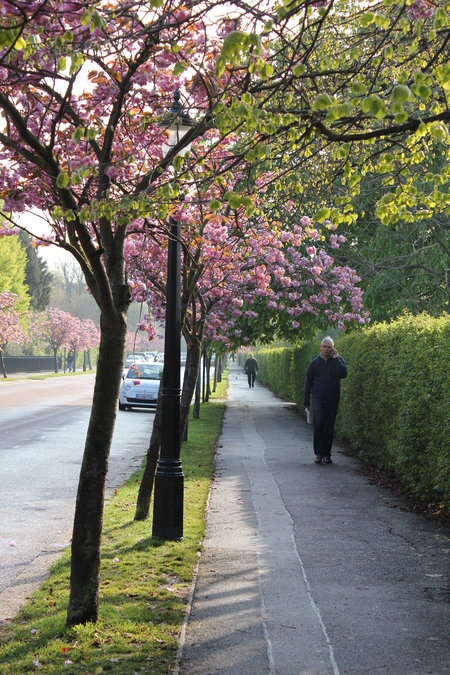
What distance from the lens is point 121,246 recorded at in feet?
17.8

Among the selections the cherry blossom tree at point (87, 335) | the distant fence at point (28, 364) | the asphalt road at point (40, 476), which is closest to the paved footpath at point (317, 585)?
the asphalt road at point (40, 476)

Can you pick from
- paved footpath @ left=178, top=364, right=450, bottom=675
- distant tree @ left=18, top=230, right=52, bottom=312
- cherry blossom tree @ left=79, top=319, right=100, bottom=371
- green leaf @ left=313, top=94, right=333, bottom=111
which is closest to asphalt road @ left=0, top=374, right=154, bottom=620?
paved footpath @ left=178, top=364, right=450, bottom=675

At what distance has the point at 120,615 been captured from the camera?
5.25 m

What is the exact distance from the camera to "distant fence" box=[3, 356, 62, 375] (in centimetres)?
7372

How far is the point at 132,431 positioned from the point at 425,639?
15469 mm

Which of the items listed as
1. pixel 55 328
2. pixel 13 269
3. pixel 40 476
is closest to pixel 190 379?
pixel 40 476

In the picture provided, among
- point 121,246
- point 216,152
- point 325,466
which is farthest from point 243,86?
point 325,466

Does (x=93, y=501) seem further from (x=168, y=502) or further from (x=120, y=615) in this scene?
(x=168, y=502)

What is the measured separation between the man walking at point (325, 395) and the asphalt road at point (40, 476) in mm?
3101

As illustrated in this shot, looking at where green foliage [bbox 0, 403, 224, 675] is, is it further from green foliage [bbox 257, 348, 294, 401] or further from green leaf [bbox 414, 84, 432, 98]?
green foliage [bbox 257, 348, 294, 401]

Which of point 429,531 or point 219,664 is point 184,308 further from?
point 219,664

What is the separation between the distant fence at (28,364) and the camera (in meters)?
73.7

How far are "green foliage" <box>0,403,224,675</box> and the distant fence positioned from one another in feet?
218

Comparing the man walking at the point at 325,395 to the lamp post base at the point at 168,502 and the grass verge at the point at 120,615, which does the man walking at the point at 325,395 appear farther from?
the lamp post base at the point at 168,502
